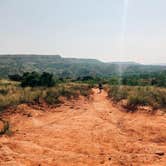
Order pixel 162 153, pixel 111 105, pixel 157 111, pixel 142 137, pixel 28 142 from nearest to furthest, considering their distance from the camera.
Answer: pixel 162 153, pixel 28 142, pixel 142 137, pixel 157 111, pixel 111 105

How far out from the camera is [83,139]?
11.1 metres

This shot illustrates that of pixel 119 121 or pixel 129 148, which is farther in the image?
pixel 119 121

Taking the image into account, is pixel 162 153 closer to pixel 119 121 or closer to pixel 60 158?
pixel 60 158

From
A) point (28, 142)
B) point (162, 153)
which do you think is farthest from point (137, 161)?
point (28, 142)

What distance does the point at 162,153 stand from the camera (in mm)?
9430

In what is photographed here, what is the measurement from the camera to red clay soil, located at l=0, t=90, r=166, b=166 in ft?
28.7

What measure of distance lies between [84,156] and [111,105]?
442 inches

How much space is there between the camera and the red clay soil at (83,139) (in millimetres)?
8742

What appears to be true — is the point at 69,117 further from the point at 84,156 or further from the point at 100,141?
the point at 84,156

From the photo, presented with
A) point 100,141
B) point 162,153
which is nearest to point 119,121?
point 100,141

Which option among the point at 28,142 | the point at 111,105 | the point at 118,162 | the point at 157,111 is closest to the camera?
the point at 118,162

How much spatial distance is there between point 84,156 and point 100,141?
6.20ft

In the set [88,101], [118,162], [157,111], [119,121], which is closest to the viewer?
[118,162]

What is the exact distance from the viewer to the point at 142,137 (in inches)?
456
